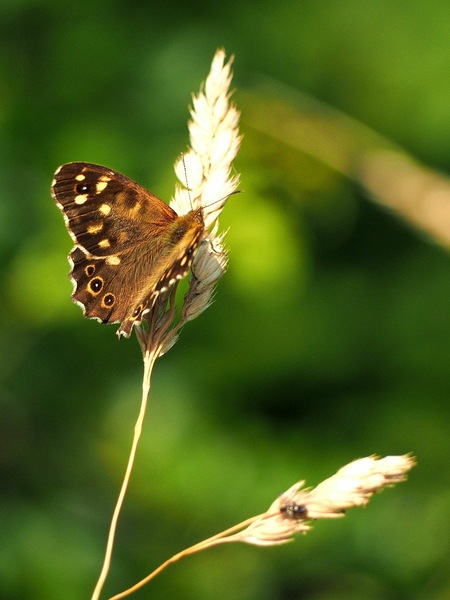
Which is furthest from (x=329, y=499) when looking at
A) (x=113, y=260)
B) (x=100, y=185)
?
(x=100, y=185)

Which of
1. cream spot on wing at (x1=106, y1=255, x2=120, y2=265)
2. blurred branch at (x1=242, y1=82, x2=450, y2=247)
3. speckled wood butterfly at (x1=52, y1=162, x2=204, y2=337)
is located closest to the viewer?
speckled wood butterfly at (x1=52, y1=162, x2=204, y2=337)

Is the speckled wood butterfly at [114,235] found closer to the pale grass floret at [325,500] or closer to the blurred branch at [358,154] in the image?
the pale grass floret at [325,500]

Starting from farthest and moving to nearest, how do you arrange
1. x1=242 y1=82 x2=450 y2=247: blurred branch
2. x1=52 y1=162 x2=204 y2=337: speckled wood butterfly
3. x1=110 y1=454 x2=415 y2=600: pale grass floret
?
x1=242 y1=82 x2=450 y2=247: blurred branch → x1=52 y1=162 x2=204 y2=337: speckled wood butterfly → x1=110 y1=454 x2=415 y2=600: pale grass floret

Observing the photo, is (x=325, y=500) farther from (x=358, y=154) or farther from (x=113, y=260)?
(x=358, y=154)

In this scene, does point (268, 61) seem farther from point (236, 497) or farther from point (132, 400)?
point (236, 497)

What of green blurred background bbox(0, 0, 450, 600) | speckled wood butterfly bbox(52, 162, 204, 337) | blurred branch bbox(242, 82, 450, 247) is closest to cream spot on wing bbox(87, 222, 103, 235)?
speckled wood butterfly bbox(52, 162, 204, 337)

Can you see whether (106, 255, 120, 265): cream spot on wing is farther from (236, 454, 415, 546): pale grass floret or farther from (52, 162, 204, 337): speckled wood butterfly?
(236, 454, 415, 546): pale grass floret

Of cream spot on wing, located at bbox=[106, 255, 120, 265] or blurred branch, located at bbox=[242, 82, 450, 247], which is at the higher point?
blurred branch, located at bbox=[242, 82, 450, 247]
